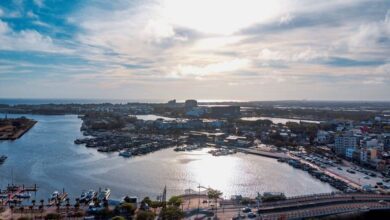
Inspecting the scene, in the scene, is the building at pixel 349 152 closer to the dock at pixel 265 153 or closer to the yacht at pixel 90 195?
the dock at pixel 265 153

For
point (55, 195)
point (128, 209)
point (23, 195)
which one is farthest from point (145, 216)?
point (23, 195)

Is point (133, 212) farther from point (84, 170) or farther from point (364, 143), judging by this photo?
point (364, 143)

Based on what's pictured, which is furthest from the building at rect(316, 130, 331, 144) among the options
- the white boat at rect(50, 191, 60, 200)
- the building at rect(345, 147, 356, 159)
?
the white boat at rect(50, 191, 60, 200)

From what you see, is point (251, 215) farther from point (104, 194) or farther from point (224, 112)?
point (224, 112)

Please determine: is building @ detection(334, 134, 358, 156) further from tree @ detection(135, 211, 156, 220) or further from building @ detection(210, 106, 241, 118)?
building @ detection(210, 106, 241, 118)

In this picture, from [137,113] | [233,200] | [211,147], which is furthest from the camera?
[137,113]

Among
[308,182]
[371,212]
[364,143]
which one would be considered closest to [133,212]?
[371,212]
